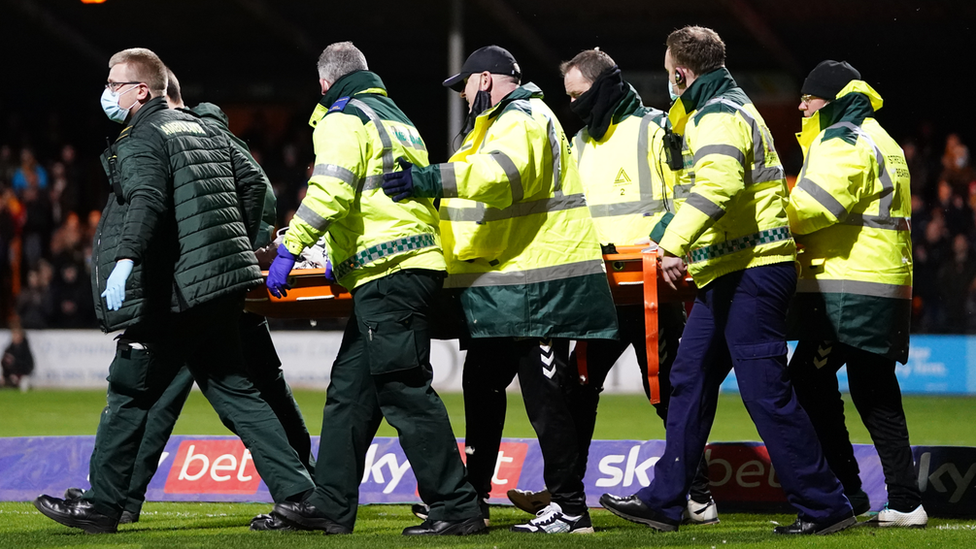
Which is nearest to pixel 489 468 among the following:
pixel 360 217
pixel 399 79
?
pixel 360 217

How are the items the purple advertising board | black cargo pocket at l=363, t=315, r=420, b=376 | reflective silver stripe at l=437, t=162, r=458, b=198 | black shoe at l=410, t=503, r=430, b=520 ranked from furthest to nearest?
the purple advertising board
black shoe at l=410, t=503, r=430, b=520
black cargo pocket at l=363, t=315, r=420, b=376
reflective silver stripe at l=437, t=162, r=458, b=198

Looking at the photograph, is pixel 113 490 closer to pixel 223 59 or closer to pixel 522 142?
pixel 522 142

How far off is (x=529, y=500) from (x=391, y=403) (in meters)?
1.06

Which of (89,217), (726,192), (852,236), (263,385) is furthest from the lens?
(89,217)

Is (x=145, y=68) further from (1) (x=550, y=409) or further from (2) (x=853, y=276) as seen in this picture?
(2) (x=853, y=276)

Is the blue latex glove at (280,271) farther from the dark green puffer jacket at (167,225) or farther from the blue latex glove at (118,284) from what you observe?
the blue latex glove at (118,284)

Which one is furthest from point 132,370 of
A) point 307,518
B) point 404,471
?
point 404,471

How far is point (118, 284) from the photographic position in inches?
177

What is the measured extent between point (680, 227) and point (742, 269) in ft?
1.25

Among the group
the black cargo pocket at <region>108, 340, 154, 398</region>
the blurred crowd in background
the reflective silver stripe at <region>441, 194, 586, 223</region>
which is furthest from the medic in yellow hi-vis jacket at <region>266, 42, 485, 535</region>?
the blurred crowd in background

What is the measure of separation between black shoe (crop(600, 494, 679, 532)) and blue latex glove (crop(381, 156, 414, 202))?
1430mm

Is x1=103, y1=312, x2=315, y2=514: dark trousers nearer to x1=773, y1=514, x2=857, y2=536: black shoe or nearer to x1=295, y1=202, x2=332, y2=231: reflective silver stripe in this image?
x1=295, y1=202, x2=332, y2=231: reflective silver stripe

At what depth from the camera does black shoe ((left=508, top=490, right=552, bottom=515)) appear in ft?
17.4

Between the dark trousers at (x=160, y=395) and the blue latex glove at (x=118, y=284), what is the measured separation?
209mm
